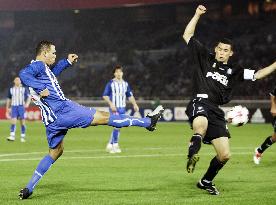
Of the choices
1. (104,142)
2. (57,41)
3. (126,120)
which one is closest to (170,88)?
(57,41)

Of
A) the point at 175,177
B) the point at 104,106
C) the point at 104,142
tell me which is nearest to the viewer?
the point at 175,177

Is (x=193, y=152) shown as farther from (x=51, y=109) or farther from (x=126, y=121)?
(x=51, y=109)

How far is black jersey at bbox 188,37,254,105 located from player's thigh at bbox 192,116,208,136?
42 centimetres

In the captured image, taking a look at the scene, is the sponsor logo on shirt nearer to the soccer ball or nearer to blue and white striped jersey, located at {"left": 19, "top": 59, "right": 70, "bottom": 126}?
the soccer ball

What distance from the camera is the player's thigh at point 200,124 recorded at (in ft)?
31.7

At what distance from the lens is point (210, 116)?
9.97 meters

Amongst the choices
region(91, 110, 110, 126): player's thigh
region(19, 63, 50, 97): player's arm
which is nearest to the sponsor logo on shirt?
region(91, 110, 110, 126): player's thigh

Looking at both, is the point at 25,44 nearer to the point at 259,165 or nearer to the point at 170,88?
the point at 170,88

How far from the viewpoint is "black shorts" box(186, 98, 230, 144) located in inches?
392

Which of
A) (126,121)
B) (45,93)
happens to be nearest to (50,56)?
(45,93)

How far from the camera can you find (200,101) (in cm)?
1005

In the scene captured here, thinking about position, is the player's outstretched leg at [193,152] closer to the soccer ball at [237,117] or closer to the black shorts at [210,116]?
the black shorts at [210,116]

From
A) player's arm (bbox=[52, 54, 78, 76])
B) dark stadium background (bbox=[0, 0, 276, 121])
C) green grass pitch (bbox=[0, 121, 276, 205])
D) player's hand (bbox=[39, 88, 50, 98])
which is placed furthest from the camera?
dark stadium background (bbox=[0, 0, 276, 121])

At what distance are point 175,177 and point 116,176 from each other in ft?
3.66
